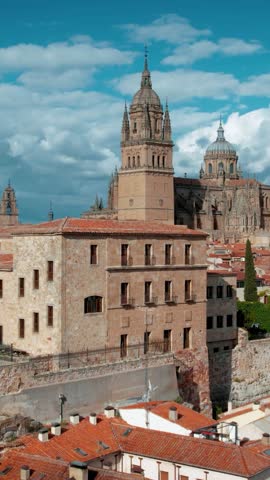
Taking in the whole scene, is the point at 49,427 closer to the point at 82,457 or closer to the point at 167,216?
the point at 82,457

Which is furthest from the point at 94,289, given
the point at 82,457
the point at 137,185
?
the point at 137,185

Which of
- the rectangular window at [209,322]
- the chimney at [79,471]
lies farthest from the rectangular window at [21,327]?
the chimney at [79,471]

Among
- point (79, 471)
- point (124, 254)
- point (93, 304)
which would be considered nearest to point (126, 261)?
point (124, 254)

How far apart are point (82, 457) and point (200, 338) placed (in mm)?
17287

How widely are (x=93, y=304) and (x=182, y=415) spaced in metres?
7.70

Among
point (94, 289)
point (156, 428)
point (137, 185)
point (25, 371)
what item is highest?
point (137, 185)

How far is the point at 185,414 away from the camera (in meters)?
36.3

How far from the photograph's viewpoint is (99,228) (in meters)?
41.4

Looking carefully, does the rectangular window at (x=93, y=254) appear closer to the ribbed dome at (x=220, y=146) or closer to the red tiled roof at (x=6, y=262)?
the red tiled roof at (x=6, y=262)

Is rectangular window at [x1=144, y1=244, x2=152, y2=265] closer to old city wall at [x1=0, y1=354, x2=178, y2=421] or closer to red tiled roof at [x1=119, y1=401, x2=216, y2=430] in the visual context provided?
old city wall at [x1=0, y1=354, x2=178, y2=421]

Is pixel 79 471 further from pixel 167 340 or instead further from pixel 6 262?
pixel 6 262

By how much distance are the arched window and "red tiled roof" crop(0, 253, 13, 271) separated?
4.48 m

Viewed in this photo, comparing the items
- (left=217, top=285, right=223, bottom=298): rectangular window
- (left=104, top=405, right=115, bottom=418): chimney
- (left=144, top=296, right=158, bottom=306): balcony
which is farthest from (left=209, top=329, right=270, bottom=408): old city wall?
(left=104, top=405, right=115, bottom=418): chimney

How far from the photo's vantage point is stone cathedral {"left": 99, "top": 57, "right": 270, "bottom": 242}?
441 feet
